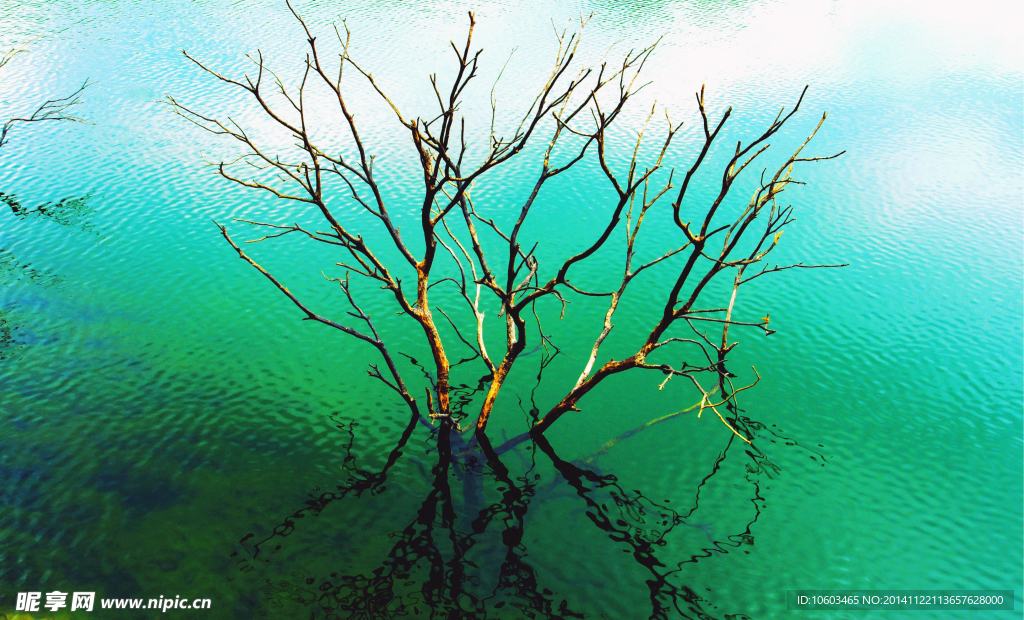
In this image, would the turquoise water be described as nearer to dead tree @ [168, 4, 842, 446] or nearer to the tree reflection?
the tree reflection

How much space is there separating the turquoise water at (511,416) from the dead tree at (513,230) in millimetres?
571

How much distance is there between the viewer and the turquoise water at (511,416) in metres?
7.23

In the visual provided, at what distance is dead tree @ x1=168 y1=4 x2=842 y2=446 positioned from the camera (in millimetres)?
6715

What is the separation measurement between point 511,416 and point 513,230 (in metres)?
2.76

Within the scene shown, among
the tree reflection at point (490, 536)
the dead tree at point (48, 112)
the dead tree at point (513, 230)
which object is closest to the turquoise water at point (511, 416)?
the tree reflection at point (490, 536)

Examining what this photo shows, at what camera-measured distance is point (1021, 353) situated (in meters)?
10.7

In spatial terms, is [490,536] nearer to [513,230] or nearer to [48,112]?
[513,230]

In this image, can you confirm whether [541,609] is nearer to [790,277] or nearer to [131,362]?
[131,362]

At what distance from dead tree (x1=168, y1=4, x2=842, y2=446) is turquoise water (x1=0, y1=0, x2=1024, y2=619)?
1.87 feet

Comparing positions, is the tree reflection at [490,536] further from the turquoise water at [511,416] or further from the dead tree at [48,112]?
the dead tree at [48,112]

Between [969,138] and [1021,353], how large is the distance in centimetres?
936

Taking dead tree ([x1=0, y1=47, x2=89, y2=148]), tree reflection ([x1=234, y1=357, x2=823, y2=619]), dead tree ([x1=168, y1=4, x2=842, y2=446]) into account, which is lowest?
tree reflection ([x1=234, y1=357, x2=823, y2=619])

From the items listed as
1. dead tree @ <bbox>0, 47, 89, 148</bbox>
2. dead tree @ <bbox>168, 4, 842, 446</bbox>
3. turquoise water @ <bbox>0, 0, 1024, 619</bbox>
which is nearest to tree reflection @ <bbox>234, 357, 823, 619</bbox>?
turquoise water @ <bbox>0, 0, 1024, 619</bbox>

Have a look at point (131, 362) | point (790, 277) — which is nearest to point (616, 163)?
point (790, 277)
